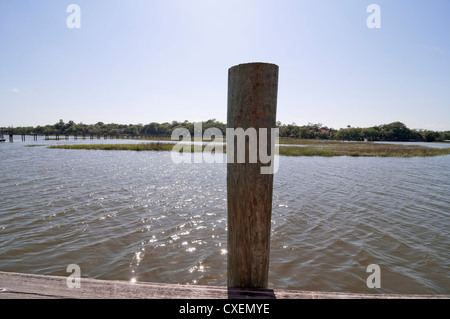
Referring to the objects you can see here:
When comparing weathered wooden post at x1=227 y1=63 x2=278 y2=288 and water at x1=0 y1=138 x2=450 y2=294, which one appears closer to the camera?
weathered wooden post at x1=227 y1=63 x2=278 y2=288

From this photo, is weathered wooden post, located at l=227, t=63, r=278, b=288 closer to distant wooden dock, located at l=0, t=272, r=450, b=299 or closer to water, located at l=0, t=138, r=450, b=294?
distant wooden dock, located at l=0, t=272, r=450, b=299

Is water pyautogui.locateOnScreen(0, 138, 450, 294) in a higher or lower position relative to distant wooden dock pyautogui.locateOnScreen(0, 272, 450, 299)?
lower

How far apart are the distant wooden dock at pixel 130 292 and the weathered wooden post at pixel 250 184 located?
0.95 ft

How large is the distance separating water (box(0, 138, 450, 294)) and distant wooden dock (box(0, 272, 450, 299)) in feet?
8.67

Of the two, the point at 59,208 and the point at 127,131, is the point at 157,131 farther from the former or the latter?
the point at 59,208

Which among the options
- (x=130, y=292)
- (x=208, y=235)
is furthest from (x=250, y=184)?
(x=208, y=235)

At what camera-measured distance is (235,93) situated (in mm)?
2592

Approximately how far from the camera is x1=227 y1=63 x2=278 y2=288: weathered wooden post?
99.0 inches

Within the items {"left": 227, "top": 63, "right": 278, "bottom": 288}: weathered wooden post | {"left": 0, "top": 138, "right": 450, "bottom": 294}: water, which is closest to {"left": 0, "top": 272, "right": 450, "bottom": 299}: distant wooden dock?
{"left": 227, "top": 63, "right": 278, "bottom": 288}: weathered wooden post

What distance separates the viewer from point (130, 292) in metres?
2.44

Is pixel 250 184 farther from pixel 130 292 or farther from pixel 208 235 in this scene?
pixel 208 235

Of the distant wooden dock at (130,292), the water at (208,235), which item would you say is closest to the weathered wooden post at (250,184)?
the distant wooden dock at (130,292)

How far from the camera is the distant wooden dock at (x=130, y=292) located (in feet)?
7.82

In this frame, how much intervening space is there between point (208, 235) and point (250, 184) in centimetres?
515
